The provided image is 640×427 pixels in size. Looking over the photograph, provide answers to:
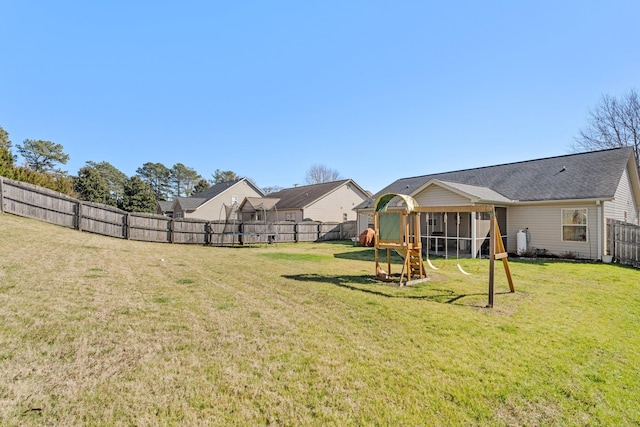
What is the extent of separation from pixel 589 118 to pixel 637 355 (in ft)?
105

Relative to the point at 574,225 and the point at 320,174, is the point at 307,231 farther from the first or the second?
the point at 320,174

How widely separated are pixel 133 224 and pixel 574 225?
21620 mm

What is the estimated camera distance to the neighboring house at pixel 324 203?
27.5 m

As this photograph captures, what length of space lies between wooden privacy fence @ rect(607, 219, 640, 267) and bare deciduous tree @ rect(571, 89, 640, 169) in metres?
19.3

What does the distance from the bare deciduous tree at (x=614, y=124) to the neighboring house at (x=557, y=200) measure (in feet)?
44.8

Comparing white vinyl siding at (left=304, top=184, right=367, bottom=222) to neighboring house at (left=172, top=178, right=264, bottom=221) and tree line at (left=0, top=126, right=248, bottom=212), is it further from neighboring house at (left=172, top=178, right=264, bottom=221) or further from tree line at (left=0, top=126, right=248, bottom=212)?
tree line at (left=0, top=126, right=248, bottom=212)

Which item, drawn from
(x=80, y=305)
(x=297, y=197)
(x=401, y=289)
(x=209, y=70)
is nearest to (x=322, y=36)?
(x=209, y=70)

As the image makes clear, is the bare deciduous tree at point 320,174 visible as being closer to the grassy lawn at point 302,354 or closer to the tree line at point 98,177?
the tree line at point 98,177

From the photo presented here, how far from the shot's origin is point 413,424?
2375mm

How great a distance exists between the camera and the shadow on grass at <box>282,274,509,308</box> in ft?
20.9

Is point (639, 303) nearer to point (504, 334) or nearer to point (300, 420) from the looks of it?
point (504, 334)

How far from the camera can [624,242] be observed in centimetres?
1141

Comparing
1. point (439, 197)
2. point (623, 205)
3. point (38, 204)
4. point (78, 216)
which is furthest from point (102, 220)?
point (623, 205)

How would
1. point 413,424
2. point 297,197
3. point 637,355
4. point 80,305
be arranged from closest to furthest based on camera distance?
point 413,424 < point 637,355 < point 80,305 < point 297,197
